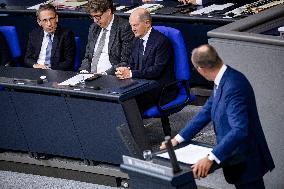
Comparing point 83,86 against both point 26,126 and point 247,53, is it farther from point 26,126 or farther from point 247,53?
point 247,53

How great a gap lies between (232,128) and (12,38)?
3807mm

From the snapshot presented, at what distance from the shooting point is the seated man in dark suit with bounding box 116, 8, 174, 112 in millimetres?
5988

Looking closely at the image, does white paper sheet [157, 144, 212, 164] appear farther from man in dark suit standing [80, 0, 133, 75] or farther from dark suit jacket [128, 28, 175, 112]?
man in dark suit standing [80, 0, 133, 75]

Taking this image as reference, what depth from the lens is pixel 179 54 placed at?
6.05 metres

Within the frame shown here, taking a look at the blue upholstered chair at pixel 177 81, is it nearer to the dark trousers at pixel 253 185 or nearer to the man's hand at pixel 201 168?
the dark trousers at pixel 253 185

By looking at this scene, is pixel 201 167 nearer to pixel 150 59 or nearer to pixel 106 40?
pixel 150 59

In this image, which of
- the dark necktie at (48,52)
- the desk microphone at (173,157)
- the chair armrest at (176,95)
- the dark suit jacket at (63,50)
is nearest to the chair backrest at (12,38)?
the dark necktie at (48,52)

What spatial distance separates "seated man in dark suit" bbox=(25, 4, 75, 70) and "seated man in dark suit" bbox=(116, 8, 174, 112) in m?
0.80

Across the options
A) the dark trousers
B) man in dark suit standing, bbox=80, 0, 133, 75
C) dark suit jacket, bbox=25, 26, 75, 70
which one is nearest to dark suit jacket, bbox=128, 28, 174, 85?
man in dark suit standing, bbox=80, 0, 133, 75

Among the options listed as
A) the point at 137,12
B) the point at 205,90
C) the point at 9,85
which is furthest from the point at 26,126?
the point at 205,90

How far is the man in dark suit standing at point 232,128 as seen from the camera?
3.66m

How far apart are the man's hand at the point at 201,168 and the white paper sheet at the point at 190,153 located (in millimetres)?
40

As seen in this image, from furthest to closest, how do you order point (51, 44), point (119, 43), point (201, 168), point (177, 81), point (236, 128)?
point (51, 44) < point (119, 43) < point (177, 81) < point (236, 128) < point (201, 168)

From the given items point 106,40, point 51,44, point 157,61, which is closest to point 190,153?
point 157,61
